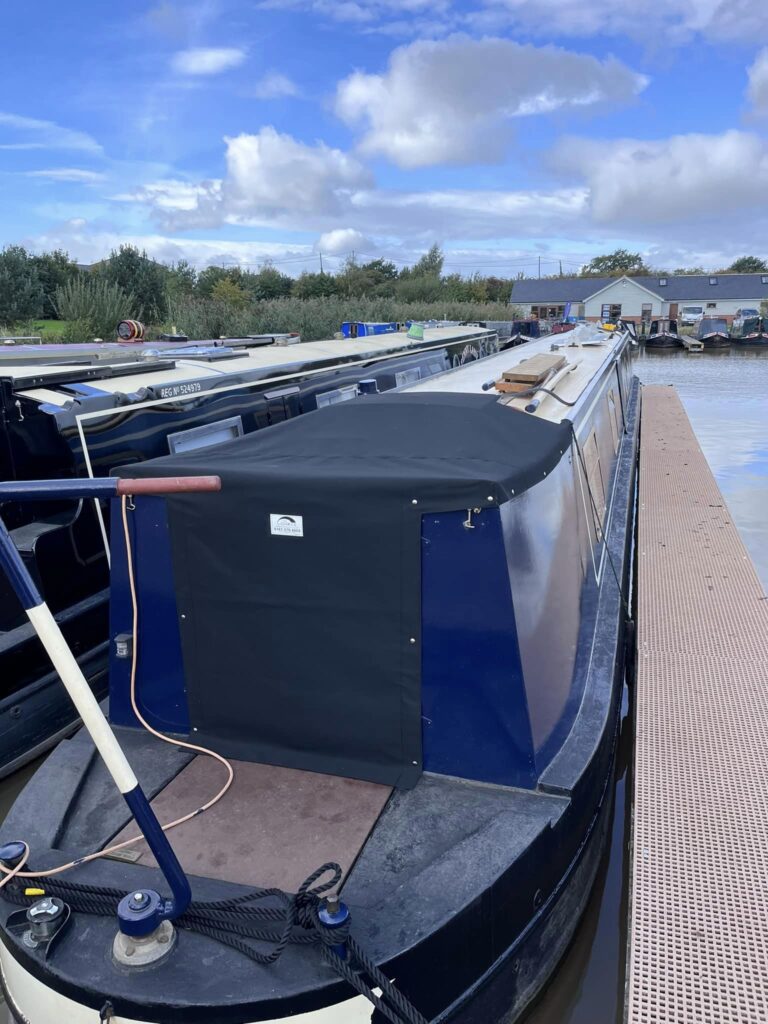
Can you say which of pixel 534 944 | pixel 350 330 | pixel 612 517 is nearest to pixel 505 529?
pixel 534 944

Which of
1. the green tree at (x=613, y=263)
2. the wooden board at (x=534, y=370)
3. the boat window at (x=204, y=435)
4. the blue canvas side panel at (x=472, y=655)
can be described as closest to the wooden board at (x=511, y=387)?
the wooden board at (x=534, y=370)

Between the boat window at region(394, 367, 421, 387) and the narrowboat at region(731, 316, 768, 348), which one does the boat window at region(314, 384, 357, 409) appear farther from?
the narrowboat at region(731, 316, 768, 348)

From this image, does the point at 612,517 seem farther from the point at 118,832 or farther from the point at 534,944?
the point at 118,832

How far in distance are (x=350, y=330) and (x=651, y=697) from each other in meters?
9.31

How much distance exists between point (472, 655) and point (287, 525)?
31.4 inches

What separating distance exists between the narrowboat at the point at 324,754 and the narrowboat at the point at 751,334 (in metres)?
39.8

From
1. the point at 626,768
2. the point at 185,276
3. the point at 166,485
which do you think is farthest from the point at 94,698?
the point at 185,276

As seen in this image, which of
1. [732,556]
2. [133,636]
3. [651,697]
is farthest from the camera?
[732,556]

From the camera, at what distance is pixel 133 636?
301 centimetres

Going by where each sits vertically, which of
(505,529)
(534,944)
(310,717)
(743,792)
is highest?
(505,529)

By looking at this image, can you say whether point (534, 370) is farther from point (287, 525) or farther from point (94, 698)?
point (94, 698)

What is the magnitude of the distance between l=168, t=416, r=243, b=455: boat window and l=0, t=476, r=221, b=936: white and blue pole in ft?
9.70

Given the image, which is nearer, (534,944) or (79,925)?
(79,925)

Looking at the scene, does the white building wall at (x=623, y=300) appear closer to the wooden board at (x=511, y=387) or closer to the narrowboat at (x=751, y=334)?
the narrowboat at (x=751, y=334)
